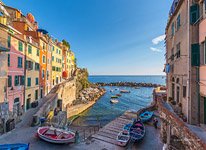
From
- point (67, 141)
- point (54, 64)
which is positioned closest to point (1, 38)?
point (67, 141)

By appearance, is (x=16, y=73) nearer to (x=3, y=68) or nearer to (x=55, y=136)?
(x=3, y=68)

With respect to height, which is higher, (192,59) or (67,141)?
(192,59)

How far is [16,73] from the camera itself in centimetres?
2103

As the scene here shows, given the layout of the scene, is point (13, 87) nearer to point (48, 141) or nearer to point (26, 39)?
point (26, 39)

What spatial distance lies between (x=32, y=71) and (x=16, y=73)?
5515 mm

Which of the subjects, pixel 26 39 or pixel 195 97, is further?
pixel 26 39

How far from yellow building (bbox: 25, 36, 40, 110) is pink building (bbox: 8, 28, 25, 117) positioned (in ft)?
5.32

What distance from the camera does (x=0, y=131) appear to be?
15.4m

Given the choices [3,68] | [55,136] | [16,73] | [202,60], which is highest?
[202,60]

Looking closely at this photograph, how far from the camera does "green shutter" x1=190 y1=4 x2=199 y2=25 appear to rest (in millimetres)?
10227

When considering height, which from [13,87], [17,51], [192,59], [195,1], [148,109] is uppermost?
[195,1]

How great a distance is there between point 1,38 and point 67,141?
1378 centimetres

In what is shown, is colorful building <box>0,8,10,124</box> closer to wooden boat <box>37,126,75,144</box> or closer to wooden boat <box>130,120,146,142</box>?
wooden boat <box>37,126,75,144</box>

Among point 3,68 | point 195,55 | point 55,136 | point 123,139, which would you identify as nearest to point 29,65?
point 3,68
